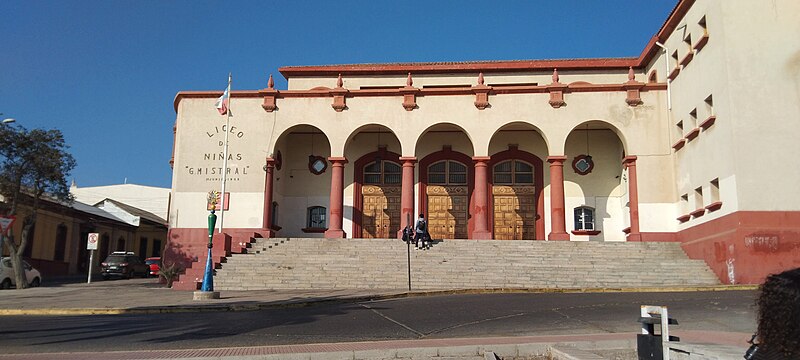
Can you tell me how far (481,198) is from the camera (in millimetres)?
26797

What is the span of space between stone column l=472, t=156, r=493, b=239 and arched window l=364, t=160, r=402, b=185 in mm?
4574

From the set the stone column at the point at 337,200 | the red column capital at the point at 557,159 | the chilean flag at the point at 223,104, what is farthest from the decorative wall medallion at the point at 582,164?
the chilean flag at the point at 223,104

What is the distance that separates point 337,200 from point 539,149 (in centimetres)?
953

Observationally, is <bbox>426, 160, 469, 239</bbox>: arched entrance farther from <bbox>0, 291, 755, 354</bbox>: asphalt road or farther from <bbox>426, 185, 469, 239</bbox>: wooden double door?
<bbox>0, 291, 755, 354</bbox>: asphalt road

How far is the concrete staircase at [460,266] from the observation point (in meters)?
20.3

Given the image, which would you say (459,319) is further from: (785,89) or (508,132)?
(508,132)

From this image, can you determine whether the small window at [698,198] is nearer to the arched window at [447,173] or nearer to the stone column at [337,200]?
A: the arched window at [447,173]

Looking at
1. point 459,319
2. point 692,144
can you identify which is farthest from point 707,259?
point 459,319

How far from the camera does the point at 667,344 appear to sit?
215 inches

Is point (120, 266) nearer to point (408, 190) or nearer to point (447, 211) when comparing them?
point (408, 190)

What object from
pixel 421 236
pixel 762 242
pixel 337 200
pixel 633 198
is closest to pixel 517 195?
pixel 633 198

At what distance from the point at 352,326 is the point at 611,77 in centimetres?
2324

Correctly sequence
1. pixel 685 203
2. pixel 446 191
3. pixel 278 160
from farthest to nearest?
pixel 446 191
pixel 278 160
pixel 685 203

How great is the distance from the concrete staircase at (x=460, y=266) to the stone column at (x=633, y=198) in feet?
4.99
